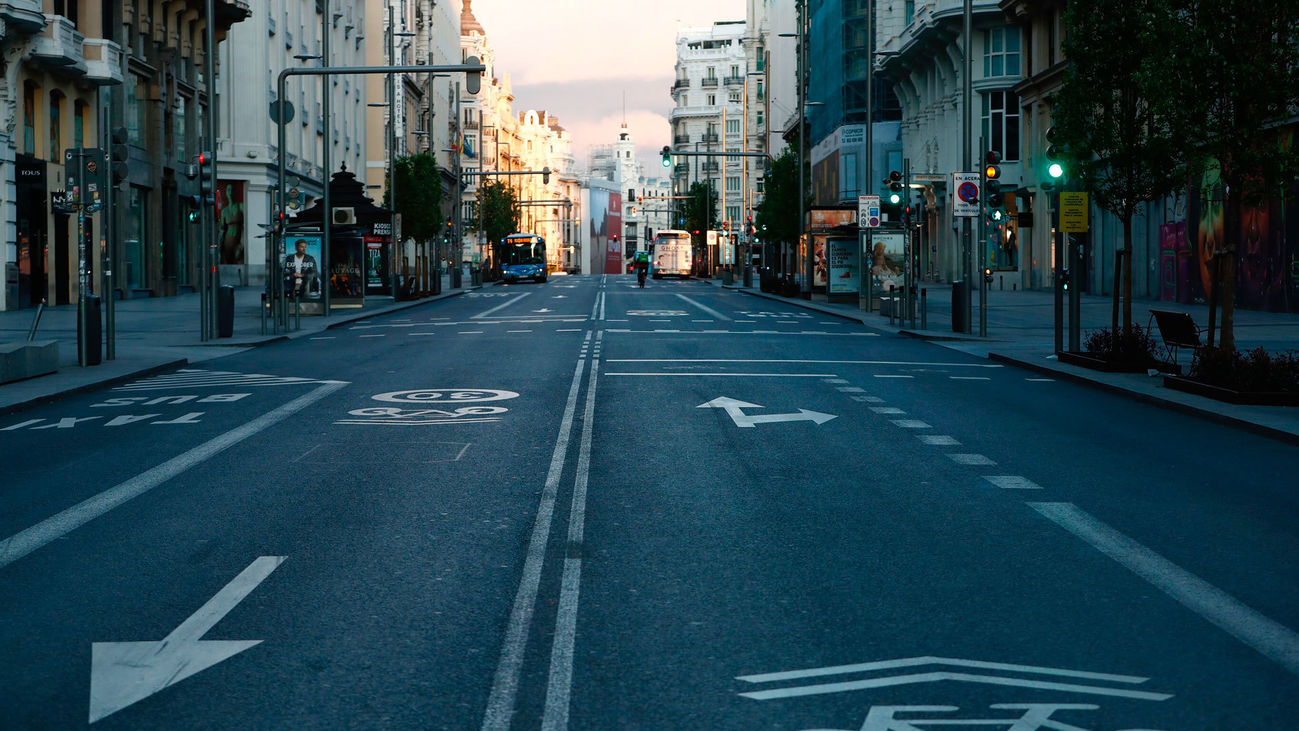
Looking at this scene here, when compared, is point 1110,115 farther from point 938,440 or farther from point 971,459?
point 971,459

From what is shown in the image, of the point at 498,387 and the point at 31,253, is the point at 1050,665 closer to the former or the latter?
the point at 498,387

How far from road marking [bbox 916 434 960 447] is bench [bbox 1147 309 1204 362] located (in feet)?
19.2

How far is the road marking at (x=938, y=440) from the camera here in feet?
42.6

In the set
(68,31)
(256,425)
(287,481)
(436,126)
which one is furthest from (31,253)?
Result: (436,126)

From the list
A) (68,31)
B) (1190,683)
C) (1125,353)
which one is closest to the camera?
(1190,683)

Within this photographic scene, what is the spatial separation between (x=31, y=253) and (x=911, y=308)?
23.3 metres

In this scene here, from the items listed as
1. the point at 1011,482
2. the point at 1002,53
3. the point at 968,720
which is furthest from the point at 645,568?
the point at 1002,53

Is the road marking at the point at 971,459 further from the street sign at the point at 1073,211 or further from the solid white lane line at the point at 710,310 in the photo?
the solid white lane line at the point at 710,310

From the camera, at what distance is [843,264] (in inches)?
1969

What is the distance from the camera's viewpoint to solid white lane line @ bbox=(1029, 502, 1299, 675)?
6270 millimetres

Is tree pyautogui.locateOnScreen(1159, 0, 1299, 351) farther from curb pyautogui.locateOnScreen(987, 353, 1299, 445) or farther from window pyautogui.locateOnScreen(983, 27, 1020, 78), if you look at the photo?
window pyautogui.locateOnScreen(983, 27, 1020, 78)

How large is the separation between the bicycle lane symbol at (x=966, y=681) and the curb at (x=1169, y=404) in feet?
27.9

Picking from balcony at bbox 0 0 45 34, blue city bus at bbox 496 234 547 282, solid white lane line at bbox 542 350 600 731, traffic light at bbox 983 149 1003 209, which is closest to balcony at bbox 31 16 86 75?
balcony at bbox 0 0 45 34

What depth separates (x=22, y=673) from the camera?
5.79 meters
